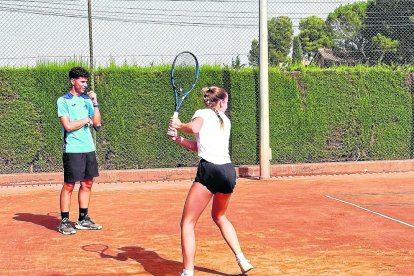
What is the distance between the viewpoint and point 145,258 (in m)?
6.06

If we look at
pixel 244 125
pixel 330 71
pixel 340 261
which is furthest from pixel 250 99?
pixel 340 261

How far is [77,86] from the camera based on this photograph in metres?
7.21

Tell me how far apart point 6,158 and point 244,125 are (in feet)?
16.5

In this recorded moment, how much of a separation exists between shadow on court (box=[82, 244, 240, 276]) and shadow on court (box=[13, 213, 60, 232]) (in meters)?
1.38

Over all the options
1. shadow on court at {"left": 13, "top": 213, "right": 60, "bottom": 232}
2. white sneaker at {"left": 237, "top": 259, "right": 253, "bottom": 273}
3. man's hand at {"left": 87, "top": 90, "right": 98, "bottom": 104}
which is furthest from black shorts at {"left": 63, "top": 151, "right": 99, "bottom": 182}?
white sneaker at {"left": 237, "top": 259, "right": 253, "bottom": 273}

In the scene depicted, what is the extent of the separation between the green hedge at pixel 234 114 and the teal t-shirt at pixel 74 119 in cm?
554

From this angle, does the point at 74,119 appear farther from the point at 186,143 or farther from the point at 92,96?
the point at 186,143

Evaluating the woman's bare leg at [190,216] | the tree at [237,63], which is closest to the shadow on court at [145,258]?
the woman's bare leg at [190,216]

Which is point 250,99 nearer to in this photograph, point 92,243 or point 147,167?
point 147,167

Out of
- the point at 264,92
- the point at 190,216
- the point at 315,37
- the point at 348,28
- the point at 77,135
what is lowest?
the point at 190,216

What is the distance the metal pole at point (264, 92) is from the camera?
12.1 metres

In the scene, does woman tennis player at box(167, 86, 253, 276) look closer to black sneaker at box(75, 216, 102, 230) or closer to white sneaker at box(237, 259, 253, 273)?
white sneaker at box(237, 259, 253, 273)

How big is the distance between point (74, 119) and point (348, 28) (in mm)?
52827

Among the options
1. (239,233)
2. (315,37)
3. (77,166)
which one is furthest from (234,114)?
(315,37)
